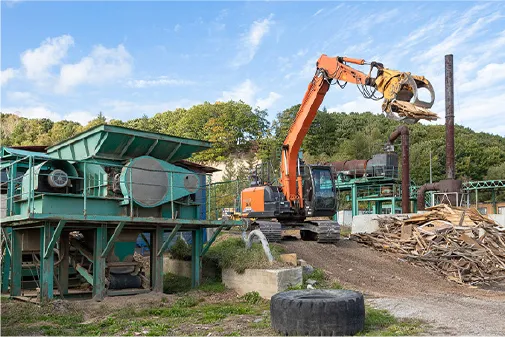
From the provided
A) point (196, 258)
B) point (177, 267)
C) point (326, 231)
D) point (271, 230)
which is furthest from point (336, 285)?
point (177, 267)

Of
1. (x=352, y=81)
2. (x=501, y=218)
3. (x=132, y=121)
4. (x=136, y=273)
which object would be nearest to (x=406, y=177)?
(x=501, y=218)

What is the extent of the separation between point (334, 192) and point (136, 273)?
28.2 feet

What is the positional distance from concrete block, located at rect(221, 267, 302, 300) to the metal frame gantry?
Answer: 4.42 feet

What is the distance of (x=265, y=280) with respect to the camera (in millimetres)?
13766

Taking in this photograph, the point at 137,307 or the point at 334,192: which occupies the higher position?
the point at 334,192

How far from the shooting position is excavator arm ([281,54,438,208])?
14.5 metres

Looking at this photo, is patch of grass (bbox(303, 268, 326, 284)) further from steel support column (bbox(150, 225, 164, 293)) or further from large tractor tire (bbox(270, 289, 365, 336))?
large tractor tire (bbox(270, 289, 365, 336))

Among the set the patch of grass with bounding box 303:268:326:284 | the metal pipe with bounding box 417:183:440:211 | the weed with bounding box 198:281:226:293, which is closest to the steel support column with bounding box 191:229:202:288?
the weed with bounding box 198:281:226:293

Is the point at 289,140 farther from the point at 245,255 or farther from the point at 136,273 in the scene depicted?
the point at 136,273

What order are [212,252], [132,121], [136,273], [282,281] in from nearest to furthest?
[282,281]
[136,273]
[212,252]
[132,121]

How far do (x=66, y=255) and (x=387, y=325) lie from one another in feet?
27.8

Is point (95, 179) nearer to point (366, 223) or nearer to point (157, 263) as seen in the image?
point (157, 263)

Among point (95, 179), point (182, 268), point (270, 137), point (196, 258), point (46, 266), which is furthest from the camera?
point (270, 137)

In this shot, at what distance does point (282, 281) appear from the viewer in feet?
44.4
